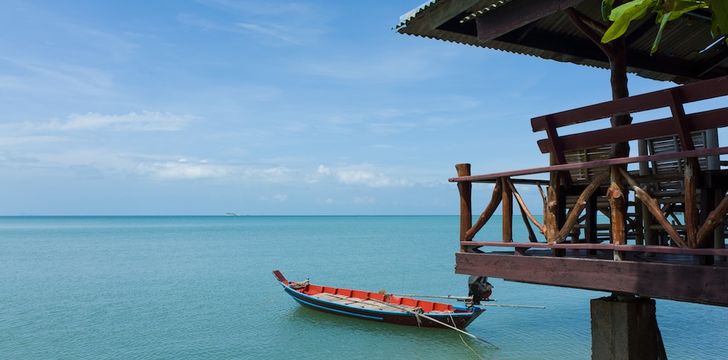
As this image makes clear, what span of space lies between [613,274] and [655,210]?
639mm

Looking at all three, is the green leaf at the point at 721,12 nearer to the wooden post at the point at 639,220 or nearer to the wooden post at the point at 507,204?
the wooden post at the point at 507,204

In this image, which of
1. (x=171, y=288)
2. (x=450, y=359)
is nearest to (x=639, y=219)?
(x=450, y=359)

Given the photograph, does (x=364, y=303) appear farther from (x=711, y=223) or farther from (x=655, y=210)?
(x=711, y=223)

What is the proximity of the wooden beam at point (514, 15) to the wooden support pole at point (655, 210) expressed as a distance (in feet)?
6.08

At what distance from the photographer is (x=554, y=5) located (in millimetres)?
5574

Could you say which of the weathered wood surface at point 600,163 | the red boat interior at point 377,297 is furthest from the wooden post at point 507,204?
the red boat interior at point 377,297

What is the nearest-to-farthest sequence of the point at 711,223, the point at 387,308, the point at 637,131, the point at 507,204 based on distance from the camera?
the point at 711,223 < the point at 637,131 < the point at 507,204 < the point at 387,308

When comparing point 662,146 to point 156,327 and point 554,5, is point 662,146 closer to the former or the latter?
point 554,5

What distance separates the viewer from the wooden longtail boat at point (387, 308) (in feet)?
75.0

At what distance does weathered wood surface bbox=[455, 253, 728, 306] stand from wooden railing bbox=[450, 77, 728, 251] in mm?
184

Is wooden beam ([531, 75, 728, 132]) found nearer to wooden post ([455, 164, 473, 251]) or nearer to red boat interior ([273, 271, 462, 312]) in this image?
wooden post ([455, 164, 473, 251])

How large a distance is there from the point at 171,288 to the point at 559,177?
40.5 meters

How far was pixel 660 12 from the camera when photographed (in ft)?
5.15

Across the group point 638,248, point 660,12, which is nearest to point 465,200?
point 638,248
